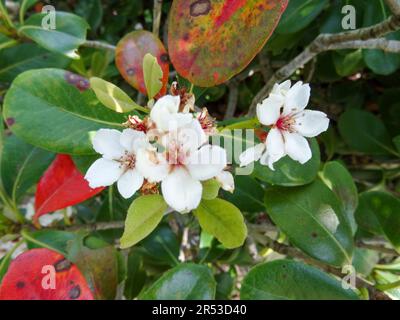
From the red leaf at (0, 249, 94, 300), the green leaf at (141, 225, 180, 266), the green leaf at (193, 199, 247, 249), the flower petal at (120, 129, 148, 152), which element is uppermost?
the flower petal at (120, 129, 148, 152)

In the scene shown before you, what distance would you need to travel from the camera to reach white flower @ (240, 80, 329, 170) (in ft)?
2.09

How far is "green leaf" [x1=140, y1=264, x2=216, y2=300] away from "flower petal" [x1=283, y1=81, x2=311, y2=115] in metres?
0.31

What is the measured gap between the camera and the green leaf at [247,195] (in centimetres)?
101

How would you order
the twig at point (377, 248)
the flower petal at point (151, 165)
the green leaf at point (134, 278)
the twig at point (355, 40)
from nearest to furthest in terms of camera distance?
the flower petal at point (151, 165) → the twig at point (355, 40) → the twig at point (377, 248) → the green leaf at point (134, 278)

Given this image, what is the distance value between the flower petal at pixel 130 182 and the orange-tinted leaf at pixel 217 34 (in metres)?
0.20

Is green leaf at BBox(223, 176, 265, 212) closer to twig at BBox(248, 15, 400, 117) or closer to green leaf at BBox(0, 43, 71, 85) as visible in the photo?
twig at BBox(248, 15, 400, 117)

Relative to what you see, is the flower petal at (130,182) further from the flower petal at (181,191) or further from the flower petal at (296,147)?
the flower petal at (296,147)

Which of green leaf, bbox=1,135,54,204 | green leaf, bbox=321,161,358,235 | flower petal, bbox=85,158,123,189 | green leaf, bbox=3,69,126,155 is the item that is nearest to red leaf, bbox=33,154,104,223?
green leaf, bbox=1,135,54,204

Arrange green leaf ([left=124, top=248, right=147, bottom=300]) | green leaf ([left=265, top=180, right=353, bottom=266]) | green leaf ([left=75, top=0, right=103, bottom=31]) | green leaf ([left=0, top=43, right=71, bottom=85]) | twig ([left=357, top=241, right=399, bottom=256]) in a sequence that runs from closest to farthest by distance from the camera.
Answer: green leaf ([left=265, top=180, right=353, bottom=266]), twig ([left=357, top=241, right=399, bottom=256]), green leaf ([left=0, top=43, right=71, bottom=85]), green leaf ([left=124, top=248, right=147, bottom=300]), green leaf ([left=75, top=0, right=103, bottom=31])

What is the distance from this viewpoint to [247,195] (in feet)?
3.33

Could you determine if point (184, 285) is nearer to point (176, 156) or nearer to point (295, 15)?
point (176, 156)

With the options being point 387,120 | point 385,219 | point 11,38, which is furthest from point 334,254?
point 11,38

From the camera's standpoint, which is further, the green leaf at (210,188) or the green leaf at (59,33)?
the green leaf at (59,33)

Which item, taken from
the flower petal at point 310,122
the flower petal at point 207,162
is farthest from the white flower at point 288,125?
the flower petal at point 207,162
